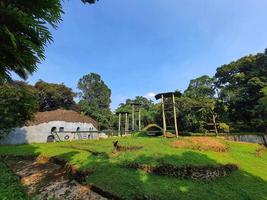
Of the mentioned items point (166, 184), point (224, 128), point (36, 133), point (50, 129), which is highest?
point (50, 129)

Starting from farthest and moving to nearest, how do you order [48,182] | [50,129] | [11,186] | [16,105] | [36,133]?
[50,129] < [36,133] < [16,105] < [48,182] < [11,186]

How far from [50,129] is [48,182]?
21.0 m

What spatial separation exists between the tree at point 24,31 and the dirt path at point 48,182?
7.10 m

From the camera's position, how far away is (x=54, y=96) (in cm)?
4653

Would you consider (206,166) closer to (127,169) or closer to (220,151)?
(127,169)

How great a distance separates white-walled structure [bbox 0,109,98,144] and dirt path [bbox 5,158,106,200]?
12.1 meters

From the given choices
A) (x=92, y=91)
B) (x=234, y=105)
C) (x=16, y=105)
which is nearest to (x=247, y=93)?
(x=234, y=105)

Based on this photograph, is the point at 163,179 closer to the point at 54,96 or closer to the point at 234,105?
the point at 234,105

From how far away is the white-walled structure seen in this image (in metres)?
29.3

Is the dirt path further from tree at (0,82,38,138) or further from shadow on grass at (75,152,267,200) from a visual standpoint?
tree at (0,82,38,138)

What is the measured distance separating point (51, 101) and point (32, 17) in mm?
48703

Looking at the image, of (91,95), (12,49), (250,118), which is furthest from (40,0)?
(91,95)

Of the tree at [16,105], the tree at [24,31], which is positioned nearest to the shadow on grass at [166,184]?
the tree at [16,105]

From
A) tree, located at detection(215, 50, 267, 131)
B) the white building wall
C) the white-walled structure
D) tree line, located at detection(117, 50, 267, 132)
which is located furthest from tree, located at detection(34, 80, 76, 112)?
tree, located at detection(215, 50, 267, 131)
